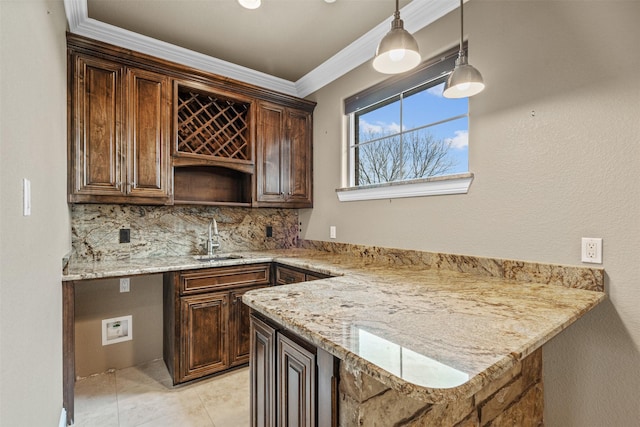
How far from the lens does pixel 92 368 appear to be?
7.88 ft

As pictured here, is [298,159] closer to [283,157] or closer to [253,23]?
[283,157]

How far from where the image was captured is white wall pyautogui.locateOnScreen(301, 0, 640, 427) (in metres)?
1.36

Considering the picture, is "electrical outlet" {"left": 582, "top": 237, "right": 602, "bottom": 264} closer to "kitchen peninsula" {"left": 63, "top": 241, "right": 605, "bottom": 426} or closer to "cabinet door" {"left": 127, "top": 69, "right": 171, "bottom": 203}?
"kitchen peninsula" {"left": 63, "top": 241, "right": 605, "bottom": 426}

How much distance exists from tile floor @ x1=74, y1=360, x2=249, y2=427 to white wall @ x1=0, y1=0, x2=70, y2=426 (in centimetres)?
47

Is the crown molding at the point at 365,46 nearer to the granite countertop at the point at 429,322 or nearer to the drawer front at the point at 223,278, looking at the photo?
the granite countertop at the point at 429,322

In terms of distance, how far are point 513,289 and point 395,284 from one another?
0.55m

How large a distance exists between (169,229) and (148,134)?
848mm

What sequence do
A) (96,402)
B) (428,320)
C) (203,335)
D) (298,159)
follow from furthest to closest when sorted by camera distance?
1. (298,159)
2. (203,335)
3. (96,402)
4. (428,320)

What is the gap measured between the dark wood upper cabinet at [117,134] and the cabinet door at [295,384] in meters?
1.78

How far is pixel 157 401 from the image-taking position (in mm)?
Answer: 2062

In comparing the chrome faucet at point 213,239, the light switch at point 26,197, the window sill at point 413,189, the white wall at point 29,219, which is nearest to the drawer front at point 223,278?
the chrome faucet at point 213,239

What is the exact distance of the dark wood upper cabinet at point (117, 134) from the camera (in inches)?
82.5

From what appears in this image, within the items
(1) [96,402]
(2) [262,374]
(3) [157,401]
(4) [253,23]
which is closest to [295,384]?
(2) [262,374]

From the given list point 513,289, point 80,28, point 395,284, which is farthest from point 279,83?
point 513,289
